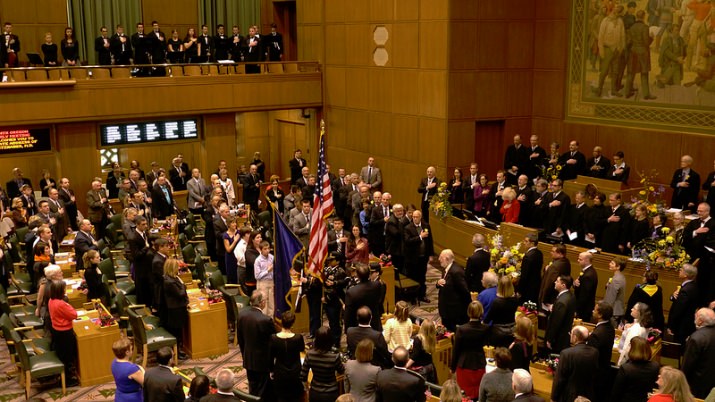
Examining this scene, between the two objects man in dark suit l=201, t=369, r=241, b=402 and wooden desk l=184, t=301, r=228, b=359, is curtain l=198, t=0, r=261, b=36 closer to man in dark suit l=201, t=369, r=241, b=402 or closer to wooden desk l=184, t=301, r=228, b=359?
wooden desk l=184, t=301, r=228, b=359

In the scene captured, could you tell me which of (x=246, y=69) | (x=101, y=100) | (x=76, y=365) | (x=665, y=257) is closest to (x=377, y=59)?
(x=246, y=69)

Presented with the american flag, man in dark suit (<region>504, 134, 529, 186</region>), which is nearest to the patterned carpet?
the american flag

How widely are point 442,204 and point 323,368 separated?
7876mm

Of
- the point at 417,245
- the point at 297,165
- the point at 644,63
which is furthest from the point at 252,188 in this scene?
the point at 644,63

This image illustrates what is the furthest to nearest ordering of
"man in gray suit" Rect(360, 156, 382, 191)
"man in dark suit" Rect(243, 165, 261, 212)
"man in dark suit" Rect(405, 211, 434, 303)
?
"man in gray suit" Rect(360, 156, 382, 191), "man in dark suit" Rect(243, 165, 261, 212), "man in dark suit" Rect(405, 211, 434, 303)

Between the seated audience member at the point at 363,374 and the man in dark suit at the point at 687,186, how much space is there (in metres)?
8.71

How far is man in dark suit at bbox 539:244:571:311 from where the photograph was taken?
32.1ft

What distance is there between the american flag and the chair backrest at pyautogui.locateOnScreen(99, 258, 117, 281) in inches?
148

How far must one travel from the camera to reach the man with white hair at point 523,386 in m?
6.11

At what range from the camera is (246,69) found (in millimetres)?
19875

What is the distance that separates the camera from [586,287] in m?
9.46

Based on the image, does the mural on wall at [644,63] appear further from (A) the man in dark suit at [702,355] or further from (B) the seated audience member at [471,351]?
(B) the seated audience member at [471,351]

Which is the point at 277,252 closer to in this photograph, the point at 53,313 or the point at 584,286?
the point at 53,313

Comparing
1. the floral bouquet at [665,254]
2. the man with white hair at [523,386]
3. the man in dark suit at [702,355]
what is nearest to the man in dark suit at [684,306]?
the floral bouquet at [665,254]
